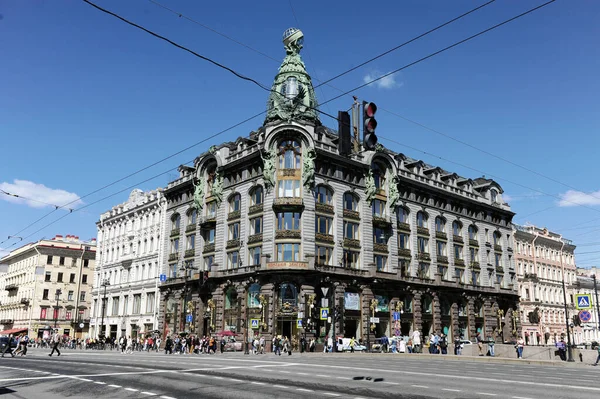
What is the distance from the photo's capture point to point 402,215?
216ft

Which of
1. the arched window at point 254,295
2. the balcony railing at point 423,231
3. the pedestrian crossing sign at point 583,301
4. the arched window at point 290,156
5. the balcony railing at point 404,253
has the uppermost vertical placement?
the arched window at point 290,156

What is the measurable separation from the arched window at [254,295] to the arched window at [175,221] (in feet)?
62.2

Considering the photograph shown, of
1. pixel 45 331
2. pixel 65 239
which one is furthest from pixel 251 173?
pixel 65 239

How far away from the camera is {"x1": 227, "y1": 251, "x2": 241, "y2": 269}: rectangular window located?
189 ft

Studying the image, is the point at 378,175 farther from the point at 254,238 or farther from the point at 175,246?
the point at 175,246

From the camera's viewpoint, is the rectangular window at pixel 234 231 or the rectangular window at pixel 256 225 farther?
the rectangular window at pixel 234 231

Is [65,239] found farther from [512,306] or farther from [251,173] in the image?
[512,306]

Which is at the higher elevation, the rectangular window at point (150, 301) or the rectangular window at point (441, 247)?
the rectangular window at point (441, 247)

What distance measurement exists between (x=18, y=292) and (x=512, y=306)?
3363 inches

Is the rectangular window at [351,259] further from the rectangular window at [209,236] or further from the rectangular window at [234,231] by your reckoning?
the rectangular window at [209,236]

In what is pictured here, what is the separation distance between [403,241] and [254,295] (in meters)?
20.3

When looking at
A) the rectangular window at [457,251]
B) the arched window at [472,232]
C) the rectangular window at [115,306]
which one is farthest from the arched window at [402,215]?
the rectangular window at [115,306]

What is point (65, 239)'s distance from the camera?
10419 cm

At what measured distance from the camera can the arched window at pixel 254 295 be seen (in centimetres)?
5417
